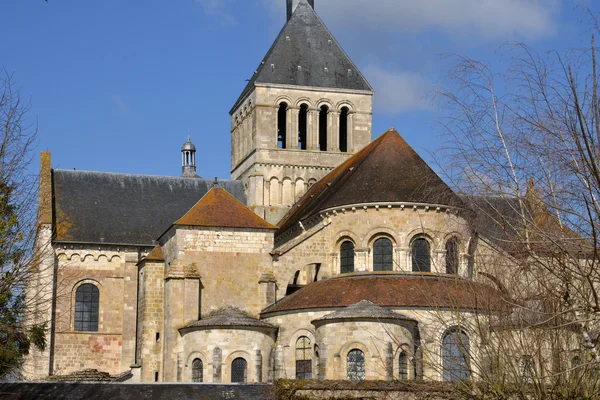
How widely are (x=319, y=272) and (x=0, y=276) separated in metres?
19.2

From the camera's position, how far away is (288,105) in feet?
155

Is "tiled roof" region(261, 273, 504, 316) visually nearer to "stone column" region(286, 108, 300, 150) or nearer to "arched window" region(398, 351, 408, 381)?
"arched window" region(398, 351, 408, 381)

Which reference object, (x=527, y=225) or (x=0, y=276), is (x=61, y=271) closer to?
(x=0, y=276)

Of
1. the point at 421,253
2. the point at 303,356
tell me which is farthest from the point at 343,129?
the point at 303,356

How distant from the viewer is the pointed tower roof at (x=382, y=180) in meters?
35.0

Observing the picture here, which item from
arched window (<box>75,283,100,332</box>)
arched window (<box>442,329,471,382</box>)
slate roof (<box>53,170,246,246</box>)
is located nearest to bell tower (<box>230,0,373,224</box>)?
slate roof (<box>53,170,246,246</box>)

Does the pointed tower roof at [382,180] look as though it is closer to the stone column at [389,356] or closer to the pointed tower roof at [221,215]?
the pointed tower roof at [221,215]

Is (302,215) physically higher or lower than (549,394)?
higher

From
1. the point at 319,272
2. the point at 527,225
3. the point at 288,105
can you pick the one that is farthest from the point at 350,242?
the point at 527,225

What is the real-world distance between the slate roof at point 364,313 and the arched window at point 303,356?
1624mm

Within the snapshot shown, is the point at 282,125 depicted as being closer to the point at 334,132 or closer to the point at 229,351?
the point at 334,132

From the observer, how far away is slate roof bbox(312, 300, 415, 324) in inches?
1201

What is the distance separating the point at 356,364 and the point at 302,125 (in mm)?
19693

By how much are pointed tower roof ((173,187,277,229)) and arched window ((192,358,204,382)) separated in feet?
18.5
